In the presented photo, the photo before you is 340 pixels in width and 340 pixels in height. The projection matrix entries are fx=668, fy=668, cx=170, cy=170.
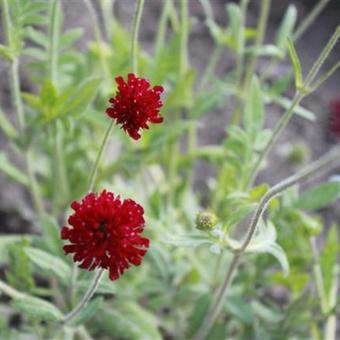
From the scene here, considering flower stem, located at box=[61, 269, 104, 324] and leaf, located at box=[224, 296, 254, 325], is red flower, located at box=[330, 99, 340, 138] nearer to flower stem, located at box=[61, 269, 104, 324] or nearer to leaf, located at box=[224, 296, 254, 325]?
leaf, located at box=[224, 296, 254, 325]

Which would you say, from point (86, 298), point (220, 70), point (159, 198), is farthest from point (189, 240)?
point (220, 70)

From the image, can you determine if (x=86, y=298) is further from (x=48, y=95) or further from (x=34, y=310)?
(x=48, y=95)

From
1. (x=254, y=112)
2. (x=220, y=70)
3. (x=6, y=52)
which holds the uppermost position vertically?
(x=220, y=70)

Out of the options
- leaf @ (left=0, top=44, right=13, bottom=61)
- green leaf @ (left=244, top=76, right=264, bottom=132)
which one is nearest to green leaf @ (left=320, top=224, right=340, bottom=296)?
green leaf @ (left=244, top=76, right=264, bottom=132)

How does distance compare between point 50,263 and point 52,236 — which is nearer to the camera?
point 50,263

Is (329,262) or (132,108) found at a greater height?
(329,262)

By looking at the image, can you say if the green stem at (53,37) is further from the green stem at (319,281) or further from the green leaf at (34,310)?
the green stem at (319,281)

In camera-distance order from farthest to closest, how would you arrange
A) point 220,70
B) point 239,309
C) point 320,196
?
point 220,70 < point 239,309 < point 320,196
